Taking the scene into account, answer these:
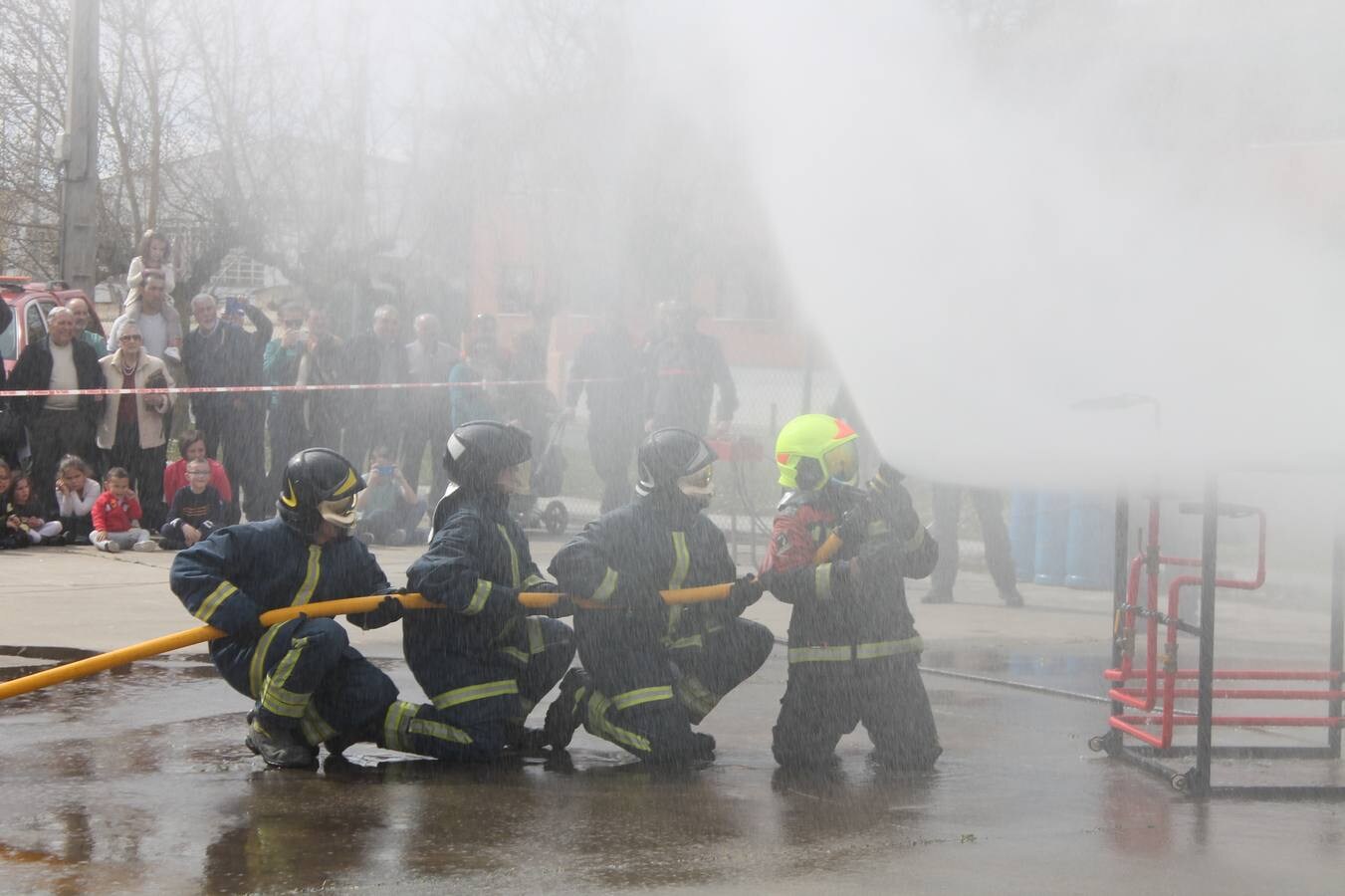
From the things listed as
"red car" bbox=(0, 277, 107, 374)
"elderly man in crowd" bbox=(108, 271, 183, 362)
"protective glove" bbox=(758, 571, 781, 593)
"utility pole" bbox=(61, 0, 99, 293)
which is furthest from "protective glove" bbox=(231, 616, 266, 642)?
"utility pole" bbox=(61, 0, 99, 293)

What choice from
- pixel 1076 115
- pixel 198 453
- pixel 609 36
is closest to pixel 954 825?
pixel 1076 115

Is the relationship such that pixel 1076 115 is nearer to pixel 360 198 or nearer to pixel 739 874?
pixel 739 874

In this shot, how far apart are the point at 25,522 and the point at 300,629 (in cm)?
672

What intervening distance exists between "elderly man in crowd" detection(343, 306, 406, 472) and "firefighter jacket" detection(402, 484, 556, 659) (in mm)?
7453

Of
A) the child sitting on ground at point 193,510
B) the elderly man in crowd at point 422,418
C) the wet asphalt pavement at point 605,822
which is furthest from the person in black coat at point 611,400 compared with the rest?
the wet asphalt pavement at point 605,822

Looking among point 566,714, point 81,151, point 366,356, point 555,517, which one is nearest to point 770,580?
point 566,714

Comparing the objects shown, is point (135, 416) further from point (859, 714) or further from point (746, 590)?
point (859, 714)

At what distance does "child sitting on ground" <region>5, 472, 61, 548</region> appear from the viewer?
37.0ft

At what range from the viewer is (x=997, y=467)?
6039mm

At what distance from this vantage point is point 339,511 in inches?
218

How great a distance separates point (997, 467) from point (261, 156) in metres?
14.2

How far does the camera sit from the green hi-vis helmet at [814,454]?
18.9ft

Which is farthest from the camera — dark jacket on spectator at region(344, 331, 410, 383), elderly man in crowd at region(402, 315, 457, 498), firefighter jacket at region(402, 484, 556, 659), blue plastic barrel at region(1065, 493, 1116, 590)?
elderly man in crowd at region(402, 315, 457, 498)

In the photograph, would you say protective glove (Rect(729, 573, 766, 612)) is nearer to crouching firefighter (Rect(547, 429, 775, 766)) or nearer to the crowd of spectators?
crouching firefighter (Rect(547, 429, 775, 766))
